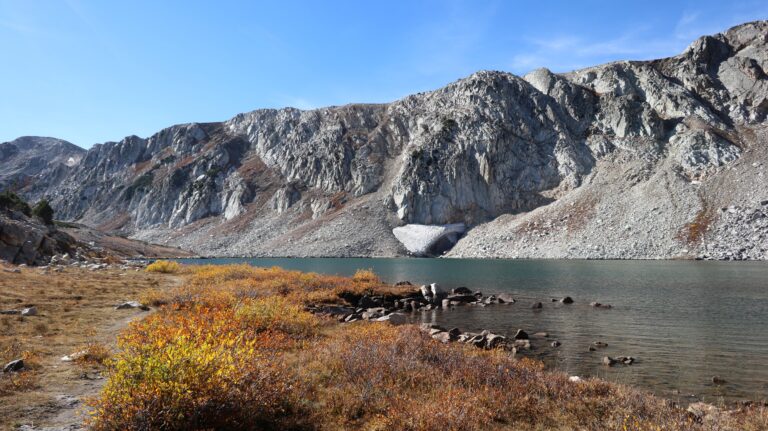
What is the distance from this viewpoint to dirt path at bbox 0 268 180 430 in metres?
7.84

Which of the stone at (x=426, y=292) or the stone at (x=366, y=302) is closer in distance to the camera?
the stone at (x=366, y=302)

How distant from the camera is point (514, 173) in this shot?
437 feet

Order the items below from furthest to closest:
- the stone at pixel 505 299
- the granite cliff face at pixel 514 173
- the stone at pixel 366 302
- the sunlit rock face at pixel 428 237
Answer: the sunlit rock face at pixel 428 237, the granite cliff face at pixel 514 173, the stone at pixel 505 299, the stone at pixel 366 302

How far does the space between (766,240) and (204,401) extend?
312 ft

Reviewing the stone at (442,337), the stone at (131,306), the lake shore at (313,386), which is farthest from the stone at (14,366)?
the stone at (442,337)

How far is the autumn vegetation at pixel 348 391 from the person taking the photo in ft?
22.5

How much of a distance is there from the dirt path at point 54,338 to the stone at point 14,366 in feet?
0.78

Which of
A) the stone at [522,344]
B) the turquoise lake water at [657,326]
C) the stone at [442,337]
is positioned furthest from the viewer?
the stone at [522,344]

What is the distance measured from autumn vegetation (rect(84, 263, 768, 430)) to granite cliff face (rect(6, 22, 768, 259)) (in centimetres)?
8384

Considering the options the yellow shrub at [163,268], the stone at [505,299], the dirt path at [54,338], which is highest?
the dirt path at [54,338]

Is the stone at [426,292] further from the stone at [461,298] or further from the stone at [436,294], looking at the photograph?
the stone at [461,298]

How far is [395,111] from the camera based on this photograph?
170 meters

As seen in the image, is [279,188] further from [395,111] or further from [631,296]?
[631,296]

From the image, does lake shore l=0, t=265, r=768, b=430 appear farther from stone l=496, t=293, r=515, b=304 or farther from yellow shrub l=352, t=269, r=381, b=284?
yellow shrub l=352, t=269, r=381, b=284
